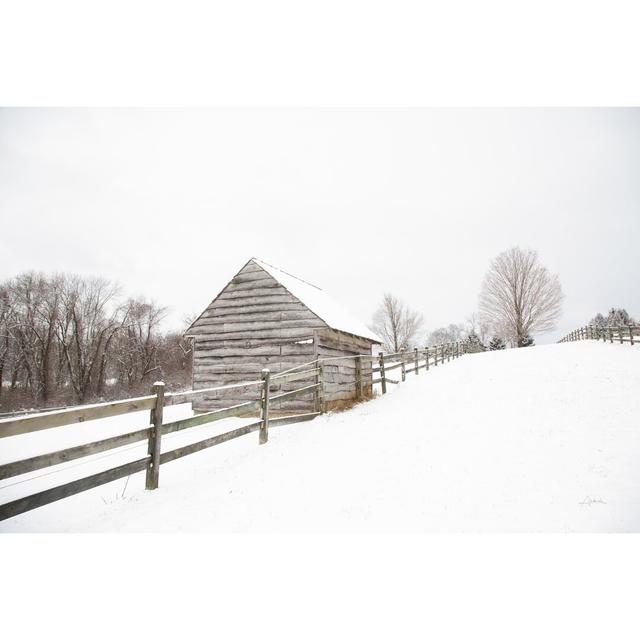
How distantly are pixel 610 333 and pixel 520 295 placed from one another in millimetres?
12829

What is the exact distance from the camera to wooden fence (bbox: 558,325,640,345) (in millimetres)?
19078

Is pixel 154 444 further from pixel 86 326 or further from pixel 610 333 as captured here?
pixel 86 326

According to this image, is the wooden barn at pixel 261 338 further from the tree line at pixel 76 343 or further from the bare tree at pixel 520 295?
the bare tree at pixel 520 295

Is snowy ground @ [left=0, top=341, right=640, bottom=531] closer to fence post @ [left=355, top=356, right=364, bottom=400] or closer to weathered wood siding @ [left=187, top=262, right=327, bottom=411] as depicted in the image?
weathered wood siding @ [left=187, top=262, right=327, bottom=411]

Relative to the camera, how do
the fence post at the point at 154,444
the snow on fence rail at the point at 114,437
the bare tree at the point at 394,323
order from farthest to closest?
the bare tree at the point at 394,323 → the fence post at the point at 154,444 → the snow on fence rail at the point at 114,437

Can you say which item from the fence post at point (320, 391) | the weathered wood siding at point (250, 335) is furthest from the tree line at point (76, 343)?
the fence post at point (320, 391)

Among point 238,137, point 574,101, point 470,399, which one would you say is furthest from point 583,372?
point 238,137

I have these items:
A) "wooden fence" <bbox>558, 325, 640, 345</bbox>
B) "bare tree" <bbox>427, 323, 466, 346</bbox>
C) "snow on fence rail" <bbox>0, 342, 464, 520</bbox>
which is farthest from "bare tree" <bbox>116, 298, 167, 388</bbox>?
"bare tree" <bbox>427, 323, 466, 346</bbox>

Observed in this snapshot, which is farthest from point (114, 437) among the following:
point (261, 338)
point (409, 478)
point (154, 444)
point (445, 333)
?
point (445, 333)

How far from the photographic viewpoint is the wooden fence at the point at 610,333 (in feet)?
62.6

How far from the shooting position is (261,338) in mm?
11875

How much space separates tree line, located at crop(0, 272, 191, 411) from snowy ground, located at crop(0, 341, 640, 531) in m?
18.9

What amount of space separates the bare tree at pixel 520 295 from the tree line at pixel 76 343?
33593 mm

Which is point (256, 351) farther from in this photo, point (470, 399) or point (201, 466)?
point (470, 399)
